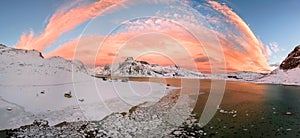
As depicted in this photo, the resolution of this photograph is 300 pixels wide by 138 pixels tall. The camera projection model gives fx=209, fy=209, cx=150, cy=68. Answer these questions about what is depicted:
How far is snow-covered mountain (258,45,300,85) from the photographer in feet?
387

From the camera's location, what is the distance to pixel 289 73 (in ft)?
428

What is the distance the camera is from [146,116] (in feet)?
64.2

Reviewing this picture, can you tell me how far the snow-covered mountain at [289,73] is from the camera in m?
118

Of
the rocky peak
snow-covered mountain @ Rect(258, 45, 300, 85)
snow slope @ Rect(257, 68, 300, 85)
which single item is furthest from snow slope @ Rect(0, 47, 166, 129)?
the rocky peak

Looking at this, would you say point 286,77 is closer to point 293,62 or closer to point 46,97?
point 293,62

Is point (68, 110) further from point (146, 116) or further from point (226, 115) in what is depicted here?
point (226, 115)

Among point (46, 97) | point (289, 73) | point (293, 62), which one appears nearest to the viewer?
point (46, 97)

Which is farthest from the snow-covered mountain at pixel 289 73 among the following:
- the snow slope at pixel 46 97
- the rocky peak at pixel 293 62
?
the snow slope at pixel 46 97

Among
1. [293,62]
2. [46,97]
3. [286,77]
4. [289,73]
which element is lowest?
[46,97]

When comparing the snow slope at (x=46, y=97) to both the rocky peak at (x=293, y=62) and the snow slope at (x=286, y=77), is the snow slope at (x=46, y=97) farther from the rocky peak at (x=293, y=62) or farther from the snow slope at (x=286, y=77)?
the rocky peak at (x=293, y=62)

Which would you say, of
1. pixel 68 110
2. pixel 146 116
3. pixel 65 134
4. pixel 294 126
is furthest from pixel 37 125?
pixel 294 126

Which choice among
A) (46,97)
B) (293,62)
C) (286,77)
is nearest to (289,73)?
(286,77)

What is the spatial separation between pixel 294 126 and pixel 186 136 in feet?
32.3

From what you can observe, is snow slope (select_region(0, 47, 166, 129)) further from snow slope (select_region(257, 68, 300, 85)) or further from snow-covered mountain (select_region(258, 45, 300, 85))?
snow slope (select_region(257, 68, 300, 85))
